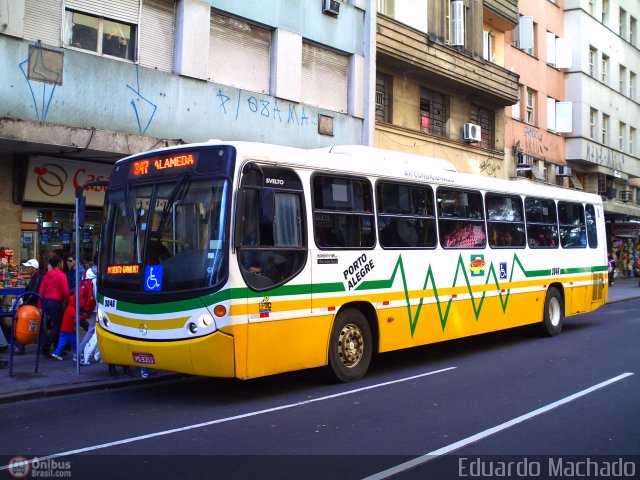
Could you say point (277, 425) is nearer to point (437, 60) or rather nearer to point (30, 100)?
point (30, 100)

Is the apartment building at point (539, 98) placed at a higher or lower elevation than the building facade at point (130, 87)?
higher

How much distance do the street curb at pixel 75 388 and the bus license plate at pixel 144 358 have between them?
1556 mm

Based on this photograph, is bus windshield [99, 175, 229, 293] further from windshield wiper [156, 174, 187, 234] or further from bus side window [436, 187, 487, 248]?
bus side window [436, 187, 487, 248]

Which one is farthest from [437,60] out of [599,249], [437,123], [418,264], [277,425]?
[277,425]

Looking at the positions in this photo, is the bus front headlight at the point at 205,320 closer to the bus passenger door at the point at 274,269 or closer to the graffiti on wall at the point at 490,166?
the bus passenger door at the point at 274,269

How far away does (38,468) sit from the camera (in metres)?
5.75

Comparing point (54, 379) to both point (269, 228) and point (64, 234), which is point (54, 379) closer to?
point (269, 228)

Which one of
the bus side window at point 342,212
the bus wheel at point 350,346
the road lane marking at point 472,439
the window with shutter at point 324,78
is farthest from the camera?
the window with shutter at point 324,78

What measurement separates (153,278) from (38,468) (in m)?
2.96

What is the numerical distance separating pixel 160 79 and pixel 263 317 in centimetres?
852

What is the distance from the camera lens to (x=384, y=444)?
251 inches

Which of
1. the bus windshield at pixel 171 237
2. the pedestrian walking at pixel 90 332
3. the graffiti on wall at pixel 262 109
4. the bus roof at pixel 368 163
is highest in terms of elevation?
the graffiti on wall at pixel 262 109

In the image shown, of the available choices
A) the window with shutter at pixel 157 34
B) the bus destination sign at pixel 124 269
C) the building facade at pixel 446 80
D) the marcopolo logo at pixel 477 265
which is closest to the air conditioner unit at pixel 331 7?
the building facade at pixel 446 80

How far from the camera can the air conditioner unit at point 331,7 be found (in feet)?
61.7
